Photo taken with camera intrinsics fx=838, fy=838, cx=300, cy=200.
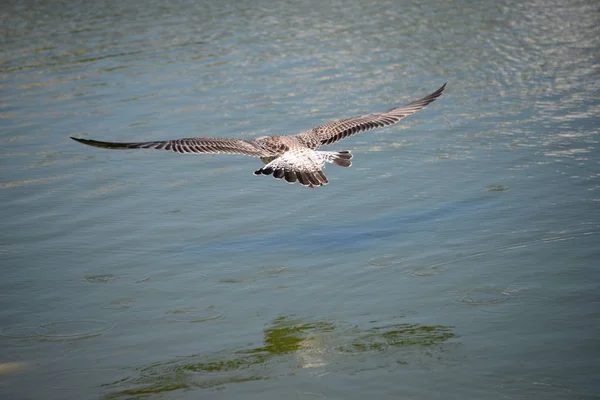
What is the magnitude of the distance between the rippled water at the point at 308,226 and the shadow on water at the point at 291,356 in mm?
18

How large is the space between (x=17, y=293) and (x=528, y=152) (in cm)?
599

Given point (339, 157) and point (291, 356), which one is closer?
point (291, 356)

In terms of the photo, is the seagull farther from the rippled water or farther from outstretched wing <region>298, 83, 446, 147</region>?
the rippled water

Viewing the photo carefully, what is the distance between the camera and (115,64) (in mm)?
15000

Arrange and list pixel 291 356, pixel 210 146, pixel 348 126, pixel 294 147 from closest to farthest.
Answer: pixel 291 356 → pixel 210 146 → pixel 294 147 → pixel 348 126

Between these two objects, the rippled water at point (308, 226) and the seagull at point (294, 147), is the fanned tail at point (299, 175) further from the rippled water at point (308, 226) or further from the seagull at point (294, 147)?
the rippled water at point (308, 226)

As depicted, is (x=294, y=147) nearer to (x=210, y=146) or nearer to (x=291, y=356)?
(x=210, y=146)

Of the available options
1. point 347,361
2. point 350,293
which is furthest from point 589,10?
point 347,361

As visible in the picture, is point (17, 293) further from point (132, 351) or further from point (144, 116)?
point (144, 116)

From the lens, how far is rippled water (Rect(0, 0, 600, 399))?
573 cm

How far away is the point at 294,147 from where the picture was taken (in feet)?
27.1

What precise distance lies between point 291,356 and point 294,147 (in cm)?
287

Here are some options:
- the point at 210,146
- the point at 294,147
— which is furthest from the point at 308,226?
the point at 210,146

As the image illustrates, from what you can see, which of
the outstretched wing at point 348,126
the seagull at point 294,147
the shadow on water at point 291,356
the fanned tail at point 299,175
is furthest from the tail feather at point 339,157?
the shadow on water at point 291,356
